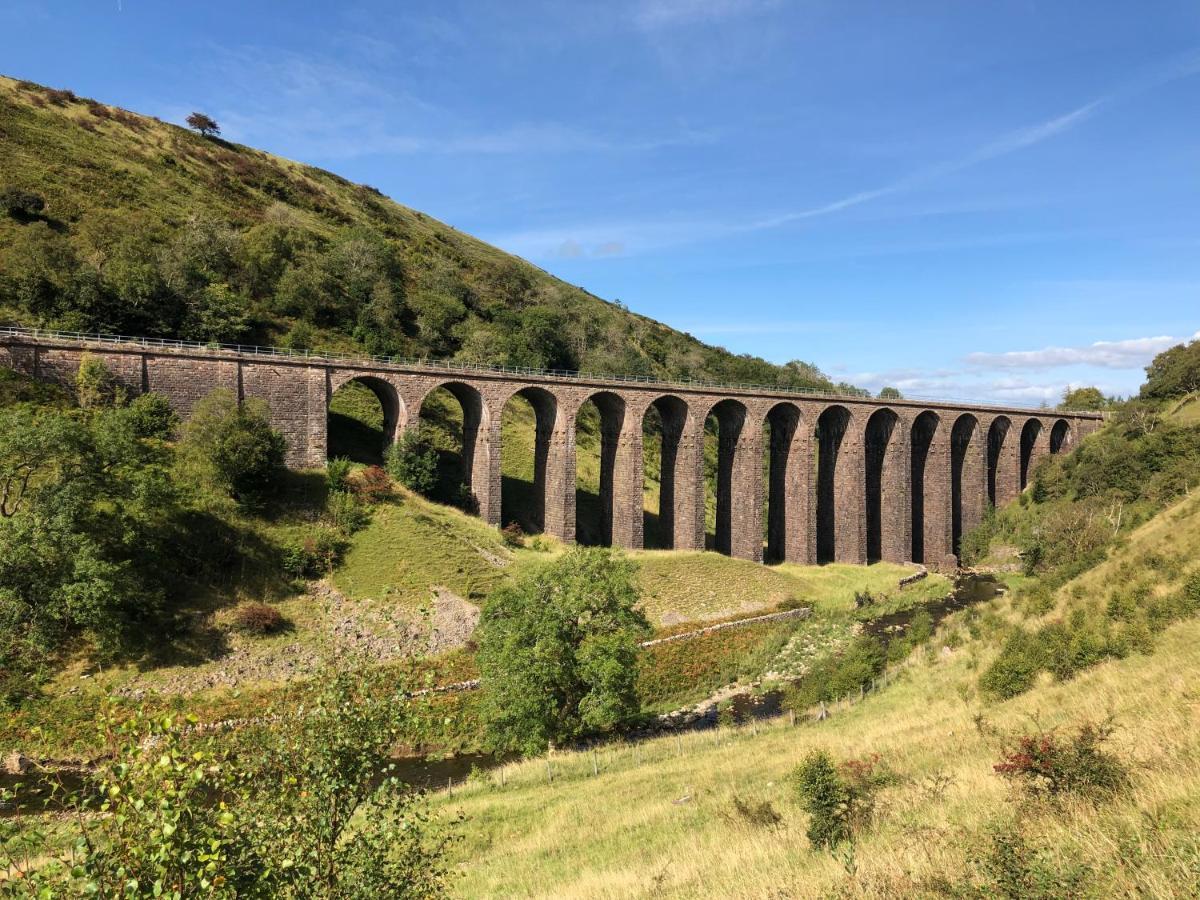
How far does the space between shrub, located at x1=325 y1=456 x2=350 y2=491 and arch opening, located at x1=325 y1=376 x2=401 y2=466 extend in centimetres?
448

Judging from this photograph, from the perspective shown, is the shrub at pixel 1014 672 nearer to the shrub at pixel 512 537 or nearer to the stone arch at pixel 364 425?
the shrub at pixel 512 537

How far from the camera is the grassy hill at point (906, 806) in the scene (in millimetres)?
7426

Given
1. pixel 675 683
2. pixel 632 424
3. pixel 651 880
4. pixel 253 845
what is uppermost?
pixel 632 424

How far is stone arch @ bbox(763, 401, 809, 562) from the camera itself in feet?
189

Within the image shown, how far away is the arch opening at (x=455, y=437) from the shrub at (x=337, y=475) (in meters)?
7.01

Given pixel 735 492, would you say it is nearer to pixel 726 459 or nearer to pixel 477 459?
pixel 726 459

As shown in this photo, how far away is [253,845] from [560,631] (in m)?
18.5

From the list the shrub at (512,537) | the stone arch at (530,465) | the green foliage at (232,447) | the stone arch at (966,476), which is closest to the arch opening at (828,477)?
the stone arch at (966,476)

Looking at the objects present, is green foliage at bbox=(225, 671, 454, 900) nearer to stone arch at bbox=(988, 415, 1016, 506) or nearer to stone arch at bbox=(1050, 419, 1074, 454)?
stone arch at bbox=(988, 415, 1016, 506)

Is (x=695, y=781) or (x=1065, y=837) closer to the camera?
(x=1065, y=837)

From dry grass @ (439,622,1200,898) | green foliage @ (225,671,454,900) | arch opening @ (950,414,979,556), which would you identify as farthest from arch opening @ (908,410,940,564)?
green foliage @ (225,671,454,900)

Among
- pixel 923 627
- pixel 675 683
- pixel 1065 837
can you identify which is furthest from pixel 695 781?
pixel 923 627

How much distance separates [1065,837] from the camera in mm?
7938

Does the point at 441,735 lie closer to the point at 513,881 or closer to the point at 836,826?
the point at 513,881
